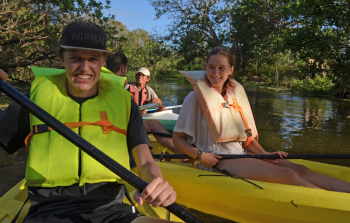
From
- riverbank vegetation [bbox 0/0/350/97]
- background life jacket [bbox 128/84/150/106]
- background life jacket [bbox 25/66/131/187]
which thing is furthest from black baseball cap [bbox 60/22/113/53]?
riverbank vegetation [bbox 0/0/350/97]

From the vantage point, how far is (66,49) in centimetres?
135

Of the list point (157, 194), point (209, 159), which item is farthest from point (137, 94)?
point (157, 194)

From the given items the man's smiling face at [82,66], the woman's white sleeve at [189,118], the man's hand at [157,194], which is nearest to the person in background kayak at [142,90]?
the woman's white sleeve at [189,118]

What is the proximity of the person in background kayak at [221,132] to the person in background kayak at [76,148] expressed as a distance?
112cm

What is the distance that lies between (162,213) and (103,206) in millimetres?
789

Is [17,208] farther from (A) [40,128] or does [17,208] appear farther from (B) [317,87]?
(B) [317,87]

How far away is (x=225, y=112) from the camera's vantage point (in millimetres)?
2598

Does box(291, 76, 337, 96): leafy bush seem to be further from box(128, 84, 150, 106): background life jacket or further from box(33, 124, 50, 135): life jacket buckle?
box(33, 124, 50, 135): life jacket buckle

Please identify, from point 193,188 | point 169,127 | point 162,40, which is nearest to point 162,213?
point 193,188

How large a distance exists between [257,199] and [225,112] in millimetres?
761

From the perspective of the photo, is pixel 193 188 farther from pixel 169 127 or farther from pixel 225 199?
pixel 169 127

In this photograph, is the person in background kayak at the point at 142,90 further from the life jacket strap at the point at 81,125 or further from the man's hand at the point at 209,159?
the life jacket strap at the point at 81,125

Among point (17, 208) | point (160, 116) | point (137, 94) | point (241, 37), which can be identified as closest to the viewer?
point (17, 208)

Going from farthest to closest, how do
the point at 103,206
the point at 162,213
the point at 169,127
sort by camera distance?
the point at 169,127 → the point at 162,213 → the point at 103,206
